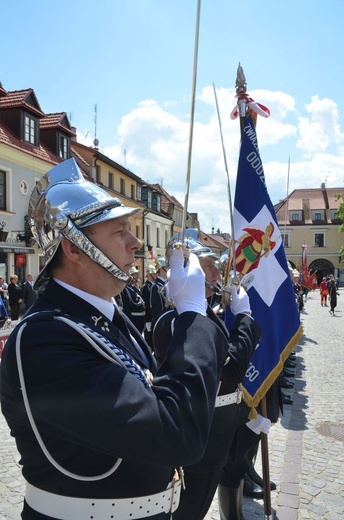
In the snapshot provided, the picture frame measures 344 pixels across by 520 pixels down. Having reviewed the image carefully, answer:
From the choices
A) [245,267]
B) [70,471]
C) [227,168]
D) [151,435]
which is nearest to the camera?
[151,435]

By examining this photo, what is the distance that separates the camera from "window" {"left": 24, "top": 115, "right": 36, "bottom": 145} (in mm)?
19094

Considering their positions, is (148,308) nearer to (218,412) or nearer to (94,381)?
(218,412)

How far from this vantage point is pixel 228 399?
2.73 metres

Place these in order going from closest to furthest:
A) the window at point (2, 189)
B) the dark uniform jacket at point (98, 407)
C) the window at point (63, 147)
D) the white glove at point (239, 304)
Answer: the dark uniform jacket at point (98, 407) < the white glove at point (239, 304) < the window at point (2, 189) < the window at point (63, 147)

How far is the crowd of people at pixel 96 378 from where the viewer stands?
3.86ft

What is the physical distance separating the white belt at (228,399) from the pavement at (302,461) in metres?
0.96

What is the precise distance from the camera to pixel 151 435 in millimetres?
1176

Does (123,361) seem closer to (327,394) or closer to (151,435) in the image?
(151,435)

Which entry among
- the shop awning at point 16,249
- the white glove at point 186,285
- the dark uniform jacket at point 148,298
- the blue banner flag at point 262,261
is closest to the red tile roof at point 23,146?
the shop awning at point 16,249

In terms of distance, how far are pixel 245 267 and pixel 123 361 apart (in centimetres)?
250

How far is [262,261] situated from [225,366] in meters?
1.43

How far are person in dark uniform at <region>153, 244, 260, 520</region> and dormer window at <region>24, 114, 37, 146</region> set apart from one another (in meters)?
18.6

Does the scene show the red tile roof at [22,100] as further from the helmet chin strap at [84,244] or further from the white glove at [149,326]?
the helmet chin strap at [84,244]

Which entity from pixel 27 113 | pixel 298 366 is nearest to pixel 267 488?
pixel 298 366
